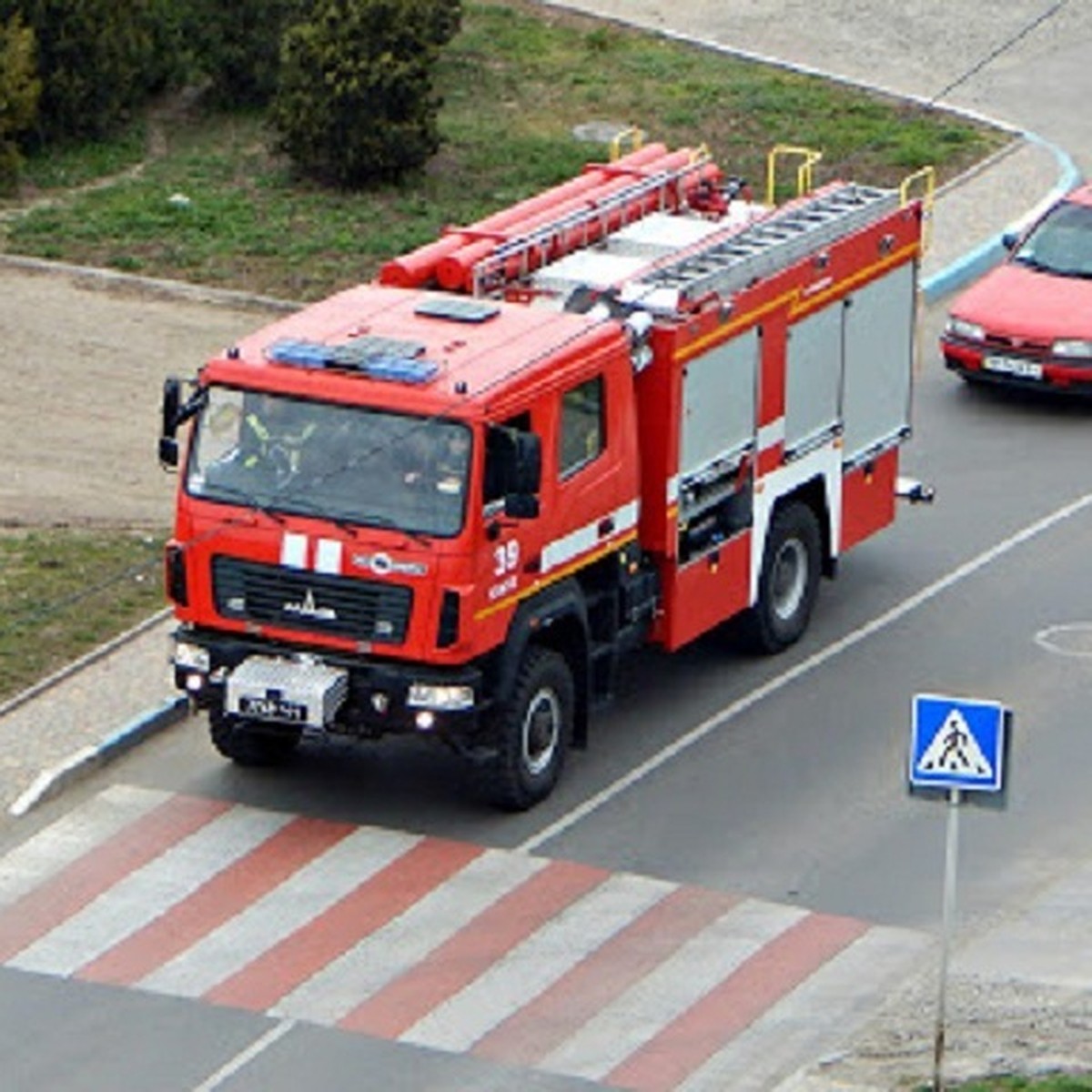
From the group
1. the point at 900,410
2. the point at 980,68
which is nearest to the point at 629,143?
the point at 980,68

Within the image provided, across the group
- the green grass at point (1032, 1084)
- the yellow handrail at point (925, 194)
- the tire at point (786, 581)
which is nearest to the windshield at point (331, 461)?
the tire at point (786, 581)

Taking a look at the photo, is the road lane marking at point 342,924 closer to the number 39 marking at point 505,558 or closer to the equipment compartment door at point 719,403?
the number 39 marking at point 505,558

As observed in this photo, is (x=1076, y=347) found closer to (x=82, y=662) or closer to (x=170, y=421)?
(x=82, y=662)

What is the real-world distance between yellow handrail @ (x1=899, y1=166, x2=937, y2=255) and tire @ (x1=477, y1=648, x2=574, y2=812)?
541 centimetres

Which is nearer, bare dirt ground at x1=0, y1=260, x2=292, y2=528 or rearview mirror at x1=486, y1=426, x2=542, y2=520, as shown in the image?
rearview mirror at x1=486, y1=426, x2=542, y2=520

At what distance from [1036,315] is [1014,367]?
48 cm

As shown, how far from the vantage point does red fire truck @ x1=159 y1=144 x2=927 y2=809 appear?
904 inches

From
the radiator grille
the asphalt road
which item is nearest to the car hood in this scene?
the asphalt road

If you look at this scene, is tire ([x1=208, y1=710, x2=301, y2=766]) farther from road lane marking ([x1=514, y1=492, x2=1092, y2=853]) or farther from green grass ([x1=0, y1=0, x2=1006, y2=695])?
green grass ([x1=0, y1=0, x2=1006, y2=695])

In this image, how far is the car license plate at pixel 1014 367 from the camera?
31750 mm

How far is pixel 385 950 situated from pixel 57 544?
6975mm

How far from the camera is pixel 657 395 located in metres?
24.5

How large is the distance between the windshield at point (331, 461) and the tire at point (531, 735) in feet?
4.11

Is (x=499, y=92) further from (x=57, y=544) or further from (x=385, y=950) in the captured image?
Result: (x=385, y=950)
